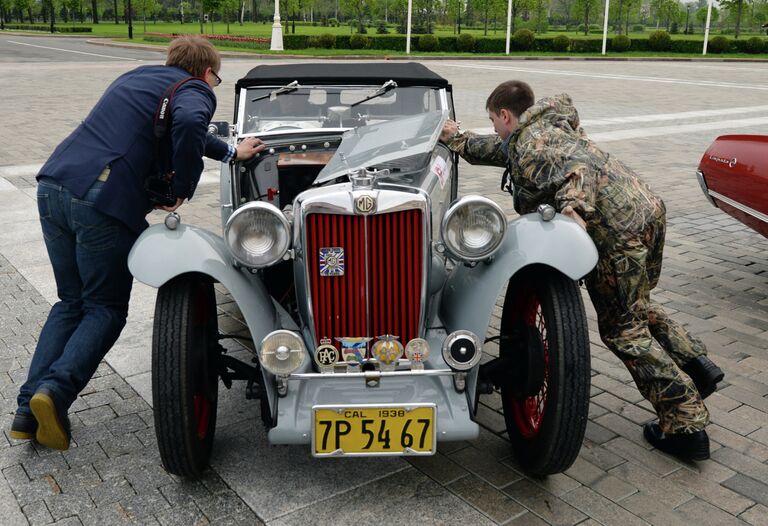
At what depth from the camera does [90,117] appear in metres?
3.42

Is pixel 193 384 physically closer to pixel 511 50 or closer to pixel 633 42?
pixel 511 50

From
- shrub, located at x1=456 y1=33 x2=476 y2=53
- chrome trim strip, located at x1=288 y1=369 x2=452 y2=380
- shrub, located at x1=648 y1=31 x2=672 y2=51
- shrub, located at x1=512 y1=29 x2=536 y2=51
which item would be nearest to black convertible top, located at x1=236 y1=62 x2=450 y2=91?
chrome trim strip, located at x1=288 y1=369 x2=452 y2=380

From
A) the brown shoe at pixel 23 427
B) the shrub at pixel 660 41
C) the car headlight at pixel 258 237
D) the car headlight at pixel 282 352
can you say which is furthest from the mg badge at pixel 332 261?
the shrub at pixel 660 41

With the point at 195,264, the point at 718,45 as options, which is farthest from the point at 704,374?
the point at 718,45

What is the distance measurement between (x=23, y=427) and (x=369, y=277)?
1720 millimetres

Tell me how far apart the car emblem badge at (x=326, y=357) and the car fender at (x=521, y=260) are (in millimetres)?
580

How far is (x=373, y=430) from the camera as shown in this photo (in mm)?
2867

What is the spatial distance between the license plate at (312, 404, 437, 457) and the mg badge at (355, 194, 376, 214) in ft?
2.45

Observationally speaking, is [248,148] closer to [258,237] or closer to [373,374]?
[258,237]

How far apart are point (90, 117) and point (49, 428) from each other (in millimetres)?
1377

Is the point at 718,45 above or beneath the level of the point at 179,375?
above

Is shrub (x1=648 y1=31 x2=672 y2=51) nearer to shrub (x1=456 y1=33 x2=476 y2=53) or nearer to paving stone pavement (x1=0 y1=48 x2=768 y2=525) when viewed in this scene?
shrub (x1=456 y1=33 x2=476 y2=53)

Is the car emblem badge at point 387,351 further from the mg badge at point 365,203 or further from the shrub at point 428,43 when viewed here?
the shrub at point 428,43

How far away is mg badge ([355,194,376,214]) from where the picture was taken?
2882 mm
